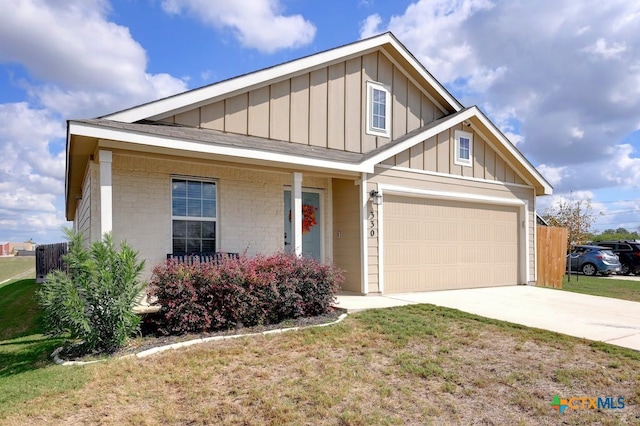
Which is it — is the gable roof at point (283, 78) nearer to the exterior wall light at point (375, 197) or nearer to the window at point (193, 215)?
the window at point (193, 215)

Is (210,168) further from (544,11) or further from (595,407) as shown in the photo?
(544,11)

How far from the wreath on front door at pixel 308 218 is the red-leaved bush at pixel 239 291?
2.71 meters

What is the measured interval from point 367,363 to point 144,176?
220 inches

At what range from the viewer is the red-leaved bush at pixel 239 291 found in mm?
5910

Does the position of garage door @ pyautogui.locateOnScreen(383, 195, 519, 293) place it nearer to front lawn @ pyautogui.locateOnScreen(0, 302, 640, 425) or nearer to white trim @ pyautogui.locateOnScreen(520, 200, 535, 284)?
white trim @ pyautogui.locateOnScreen(520, 200, 535, 284)

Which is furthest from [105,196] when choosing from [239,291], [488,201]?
[488,201]

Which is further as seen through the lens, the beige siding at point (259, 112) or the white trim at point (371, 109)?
the white trim at point (371, 109)

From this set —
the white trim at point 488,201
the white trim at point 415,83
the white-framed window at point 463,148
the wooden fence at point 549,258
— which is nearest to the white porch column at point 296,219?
the white trim at point 488,201

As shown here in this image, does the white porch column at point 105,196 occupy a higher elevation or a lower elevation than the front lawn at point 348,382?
higher

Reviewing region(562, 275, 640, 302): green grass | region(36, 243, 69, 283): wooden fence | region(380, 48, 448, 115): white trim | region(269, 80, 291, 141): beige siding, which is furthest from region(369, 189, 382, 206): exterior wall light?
region(36, 243, 69, 283): wooden fence

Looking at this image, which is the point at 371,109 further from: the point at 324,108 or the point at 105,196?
the point at 105,196

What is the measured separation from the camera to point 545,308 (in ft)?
26.8

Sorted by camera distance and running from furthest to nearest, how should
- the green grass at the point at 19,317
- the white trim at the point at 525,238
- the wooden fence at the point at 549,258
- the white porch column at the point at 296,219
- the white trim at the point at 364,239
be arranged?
1. the wooden fence at the point at 549,258
2. the white trim at the point at 525,238
3. the white trim at the point at 364,239
4. the white porch column at the point at 296,219
5. the green grass at the point at 19,317

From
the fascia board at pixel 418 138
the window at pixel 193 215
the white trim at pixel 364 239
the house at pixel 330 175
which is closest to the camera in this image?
the house at pixel 330 175
